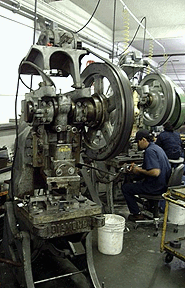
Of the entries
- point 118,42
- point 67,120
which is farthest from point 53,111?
point 118,42

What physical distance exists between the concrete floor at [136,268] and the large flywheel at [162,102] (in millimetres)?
1100

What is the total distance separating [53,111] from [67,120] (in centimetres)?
12

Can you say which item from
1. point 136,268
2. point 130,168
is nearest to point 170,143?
point 130,168

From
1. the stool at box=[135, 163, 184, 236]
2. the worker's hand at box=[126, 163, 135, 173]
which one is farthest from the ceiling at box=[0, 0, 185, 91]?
the stool at box=[135, 163, 184, 236]

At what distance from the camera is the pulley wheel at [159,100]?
250 centimetres

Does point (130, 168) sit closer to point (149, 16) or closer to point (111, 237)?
point (111, 237)

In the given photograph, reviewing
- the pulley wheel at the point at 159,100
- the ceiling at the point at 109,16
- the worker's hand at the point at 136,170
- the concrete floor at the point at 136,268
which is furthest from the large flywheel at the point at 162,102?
the concrete floor at the point at 136,268

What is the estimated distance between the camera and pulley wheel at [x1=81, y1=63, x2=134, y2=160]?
1.44 m

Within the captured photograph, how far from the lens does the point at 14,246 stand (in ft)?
6.35

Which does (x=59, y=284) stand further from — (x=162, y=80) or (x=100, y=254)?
(x=162, y=80)

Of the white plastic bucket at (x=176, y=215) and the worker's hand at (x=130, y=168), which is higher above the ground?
the worker's hand at (x=130, y=168)

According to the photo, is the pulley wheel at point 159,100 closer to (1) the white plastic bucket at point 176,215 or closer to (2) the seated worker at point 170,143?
(1) the white plastic bucket at point 176,215

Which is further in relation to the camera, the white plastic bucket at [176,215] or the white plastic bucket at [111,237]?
the white plastic bucket at [176,215]

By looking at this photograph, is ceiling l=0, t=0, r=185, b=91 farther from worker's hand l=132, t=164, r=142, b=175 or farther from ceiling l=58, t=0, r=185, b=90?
worker's hand l=132, t=164, r=142, b=175
